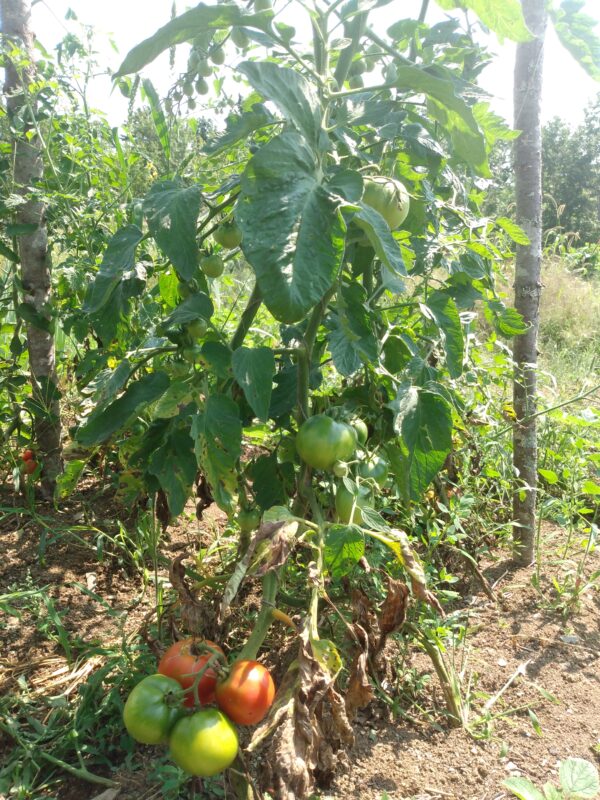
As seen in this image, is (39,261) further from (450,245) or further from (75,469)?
(450,245)

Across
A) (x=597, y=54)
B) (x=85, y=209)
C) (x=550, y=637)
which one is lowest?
(x=550, y=637)

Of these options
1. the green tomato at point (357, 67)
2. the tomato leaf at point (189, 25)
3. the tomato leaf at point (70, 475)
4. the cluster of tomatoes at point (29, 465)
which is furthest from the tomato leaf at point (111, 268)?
the cluster of tomatoes at point (29, 465)

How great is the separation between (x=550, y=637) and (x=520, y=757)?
0.47 m

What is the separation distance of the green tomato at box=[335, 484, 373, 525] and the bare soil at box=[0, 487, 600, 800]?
0.54 m

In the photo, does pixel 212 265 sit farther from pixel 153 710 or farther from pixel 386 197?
pixel 153 710

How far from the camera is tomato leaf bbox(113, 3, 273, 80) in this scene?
0.91 metres

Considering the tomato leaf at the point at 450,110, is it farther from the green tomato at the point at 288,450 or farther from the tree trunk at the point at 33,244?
the tree trunk at the point at 33,244

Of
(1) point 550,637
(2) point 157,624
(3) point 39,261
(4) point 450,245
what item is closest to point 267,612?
(2) point 157,624

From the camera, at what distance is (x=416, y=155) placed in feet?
4.17

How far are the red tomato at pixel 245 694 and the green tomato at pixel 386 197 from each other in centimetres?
82

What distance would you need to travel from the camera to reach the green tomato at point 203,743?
94 centimetres

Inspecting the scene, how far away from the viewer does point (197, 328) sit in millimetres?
1221

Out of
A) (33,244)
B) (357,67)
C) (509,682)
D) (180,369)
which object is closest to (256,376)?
(180,369)

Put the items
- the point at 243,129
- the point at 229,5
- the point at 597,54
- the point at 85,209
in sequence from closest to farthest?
1. the point at 229,5
2. the point at 243,129
3. the point at 597,54
4. the point at 85,209
